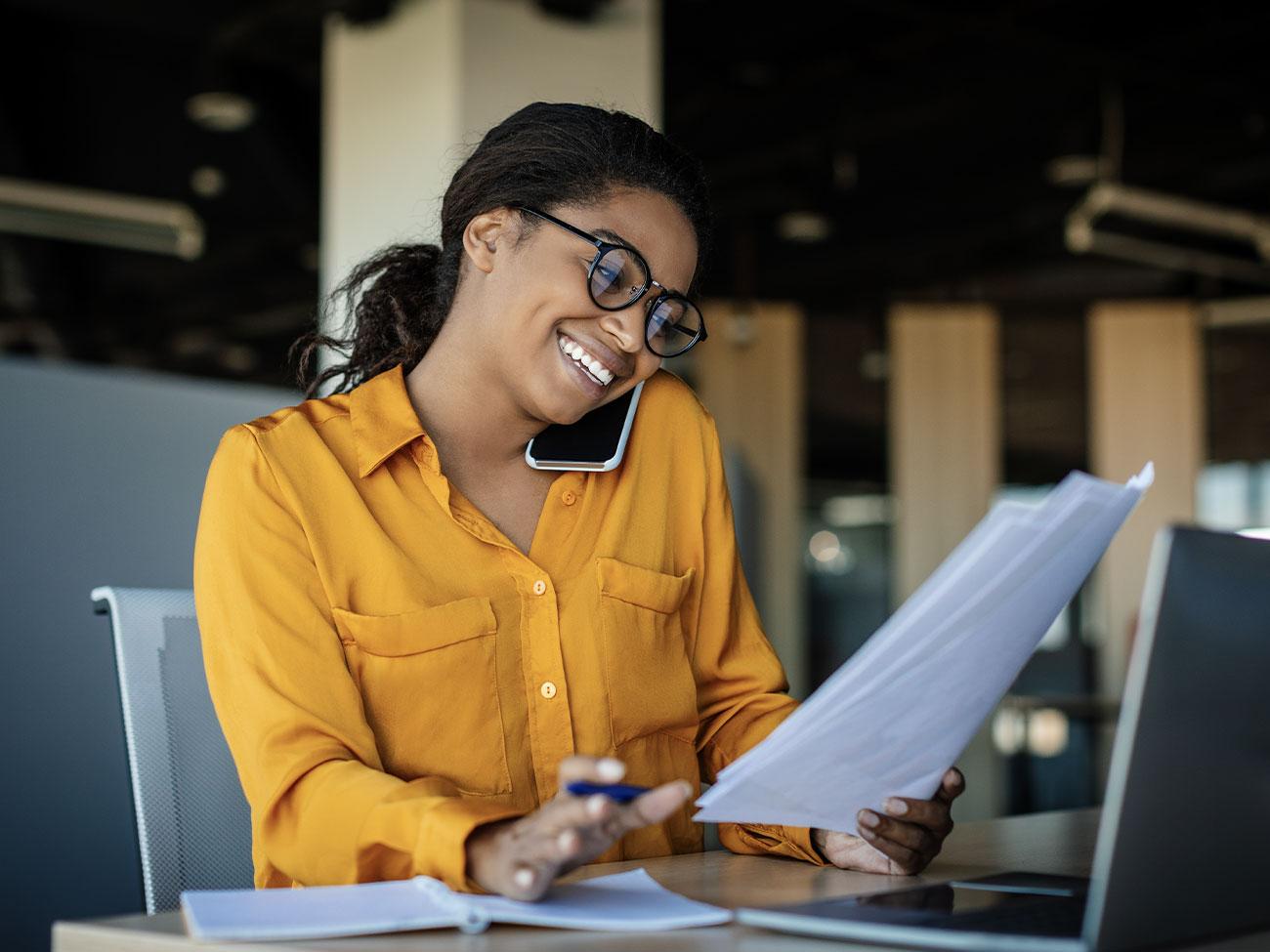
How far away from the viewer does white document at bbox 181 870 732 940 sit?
89 cm

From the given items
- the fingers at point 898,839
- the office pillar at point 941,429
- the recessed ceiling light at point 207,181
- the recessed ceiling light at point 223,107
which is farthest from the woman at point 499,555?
the office pillar at point 941,429

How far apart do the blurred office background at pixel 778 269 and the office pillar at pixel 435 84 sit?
11mm

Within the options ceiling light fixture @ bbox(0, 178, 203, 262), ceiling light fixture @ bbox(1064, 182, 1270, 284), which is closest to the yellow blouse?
ceiling light fixture @ bbox(0, 178, 203, 262)

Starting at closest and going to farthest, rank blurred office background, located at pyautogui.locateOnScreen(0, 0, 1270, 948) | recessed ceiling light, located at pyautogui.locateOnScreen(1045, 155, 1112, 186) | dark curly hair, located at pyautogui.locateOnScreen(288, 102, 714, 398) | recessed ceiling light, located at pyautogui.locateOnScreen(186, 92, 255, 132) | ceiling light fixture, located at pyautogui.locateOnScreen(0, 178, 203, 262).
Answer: dark curly hair, located at pyautogui.locateOnScreen(288, 102, 714, 398)
blurred office background, located at pyautogui.locateOnScreen(0, 0, 1270, 948)
ceiling light fixture, located at pyautogui.locateOnScreen(0, 178, 203, 262)
recessed ceiling light, located at pyautogui.locateOnScreen(186, 92, 255, 132)
recessed ceiling light, located at pyautogui.locateOnScreen(1045, 155, 1112, 186)

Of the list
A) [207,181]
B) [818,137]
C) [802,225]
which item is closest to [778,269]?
[802,225]

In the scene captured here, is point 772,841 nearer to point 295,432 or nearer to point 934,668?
point 934,668

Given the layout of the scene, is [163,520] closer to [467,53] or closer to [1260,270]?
[467,53]

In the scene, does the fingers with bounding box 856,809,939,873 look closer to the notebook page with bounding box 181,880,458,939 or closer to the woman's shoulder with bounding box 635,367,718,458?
the notebook page with bounding box 181,880,458,939

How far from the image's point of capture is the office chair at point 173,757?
147cm

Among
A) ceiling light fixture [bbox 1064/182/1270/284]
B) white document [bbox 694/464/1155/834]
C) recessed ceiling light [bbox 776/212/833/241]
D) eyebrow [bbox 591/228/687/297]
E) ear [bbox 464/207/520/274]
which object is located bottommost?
white document [bbox 694/464/1155/834]

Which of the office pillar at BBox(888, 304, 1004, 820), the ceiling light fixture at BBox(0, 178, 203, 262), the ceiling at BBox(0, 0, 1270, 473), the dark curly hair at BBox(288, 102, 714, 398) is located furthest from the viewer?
the office pillar at BBox(888, 304, 1004, 820)

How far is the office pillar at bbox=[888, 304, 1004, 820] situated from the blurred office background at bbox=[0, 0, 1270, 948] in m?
0.02

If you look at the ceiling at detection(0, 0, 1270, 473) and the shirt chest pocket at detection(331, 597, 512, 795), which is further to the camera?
the ceiling at detection(0, 0, 1270, 473)

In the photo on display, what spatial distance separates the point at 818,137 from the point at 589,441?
6.08 meters
